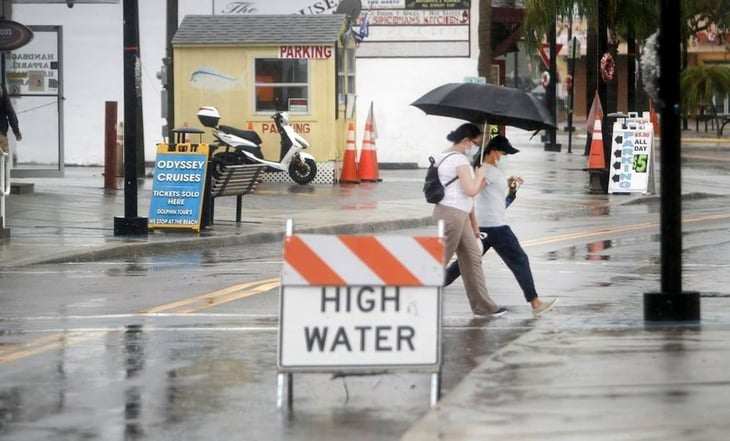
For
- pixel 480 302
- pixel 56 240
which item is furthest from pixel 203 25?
pixel 480 302

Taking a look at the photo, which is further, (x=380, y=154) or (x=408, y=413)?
(x=380, y=154)

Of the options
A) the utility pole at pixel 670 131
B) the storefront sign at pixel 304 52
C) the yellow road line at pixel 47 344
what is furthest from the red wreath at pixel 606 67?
the yellow road line at pixel 47 344

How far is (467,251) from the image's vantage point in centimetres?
1230

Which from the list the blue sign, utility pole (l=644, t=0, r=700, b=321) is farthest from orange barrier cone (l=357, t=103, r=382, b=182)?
utility pole (l=644, t=0, r=700, b=321)

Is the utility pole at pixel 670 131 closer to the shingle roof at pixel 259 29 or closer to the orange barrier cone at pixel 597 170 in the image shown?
the orange barrier cone at pixel 597 170

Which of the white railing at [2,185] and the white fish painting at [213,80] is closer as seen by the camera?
the white railing at [2,185]

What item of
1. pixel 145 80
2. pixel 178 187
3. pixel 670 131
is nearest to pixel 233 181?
pixel 178 187

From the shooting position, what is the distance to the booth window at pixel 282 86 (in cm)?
2938

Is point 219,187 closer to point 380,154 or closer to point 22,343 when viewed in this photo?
point 22,343

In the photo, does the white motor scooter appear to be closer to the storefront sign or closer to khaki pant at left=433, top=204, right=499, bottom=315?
the storefront sign

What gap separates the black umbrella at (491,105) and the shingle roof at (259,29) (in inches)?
652

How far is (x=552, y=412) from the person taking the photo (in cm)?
811

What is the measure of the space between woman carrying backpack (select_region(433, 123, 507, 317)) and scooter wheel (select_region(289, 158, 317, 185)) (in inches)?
631

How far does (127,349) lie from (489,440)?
13.1 feet
